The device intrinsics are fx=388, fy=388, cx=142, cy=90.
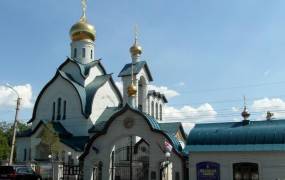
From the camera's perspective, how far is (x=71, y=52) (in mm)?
42156

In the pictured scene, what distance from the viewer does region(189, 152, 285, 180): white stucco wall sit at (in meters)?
20.8

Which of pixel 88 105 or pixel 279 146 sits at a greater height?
pixel 88 105

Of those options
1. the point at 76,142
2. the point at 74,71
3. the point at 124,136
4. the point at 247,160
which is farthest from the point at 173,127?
the point at 74,71

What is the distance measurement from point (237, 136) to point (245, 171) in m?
1.98

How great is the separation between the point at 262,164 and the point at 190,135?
4.59m

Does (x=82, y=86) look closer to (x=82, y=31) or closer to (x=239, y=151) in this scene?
(x=82, y=31)

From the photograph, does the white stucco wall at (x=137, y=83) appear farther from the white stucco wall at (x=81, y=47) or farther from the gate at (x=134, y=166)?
the white stucco wall at (x=81, y=47)

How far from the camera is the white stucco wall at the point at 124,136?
2502cm

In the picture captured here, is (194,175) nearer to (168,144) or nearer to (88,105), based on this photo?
(168,144)

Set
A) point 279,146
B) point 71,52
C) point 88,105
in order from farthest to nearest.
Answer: point 71,52 → point 88,105 → point 279,146

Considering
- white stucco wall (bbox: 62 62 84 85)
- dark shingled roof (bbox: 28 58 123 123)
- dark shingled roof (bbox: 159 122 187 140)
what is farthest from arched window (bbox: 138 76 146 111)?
dark shingled roof (bbox: 159 122 187 140)


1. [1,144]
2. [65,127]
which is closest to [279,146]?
[65,127]

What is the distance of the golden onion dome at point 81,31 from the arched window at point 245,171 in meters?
24.6

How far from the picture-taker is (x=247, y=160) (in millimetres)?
21500
